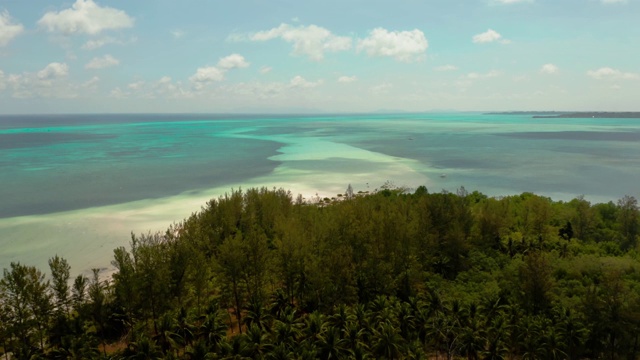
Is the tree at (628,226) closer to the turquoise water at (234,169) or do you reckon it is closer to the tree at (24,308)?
the turquoise water at (234,169)

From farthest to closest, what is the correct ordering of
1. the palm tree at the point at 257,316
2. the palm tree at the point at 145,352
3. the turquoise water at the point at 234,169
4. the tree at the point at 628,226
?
the turquoise water at the point at 234,169 → the tree at the point at 628,226 → the palm tree at the point at 257,316 → the palm tree at the point at 145,352

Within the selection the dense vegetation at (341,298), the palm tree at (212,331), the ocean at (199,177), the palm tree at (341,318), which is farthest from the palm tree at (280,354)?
the ocean at (199,177)

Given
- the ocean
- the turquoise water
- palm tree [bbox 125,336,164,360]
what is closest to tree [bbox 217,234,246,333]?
palm tree [bbox 125,336,164,360]

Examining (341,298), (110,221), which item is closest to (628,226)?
(341,298)

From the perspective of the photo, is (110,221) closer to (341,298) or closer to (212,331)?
(212,331)

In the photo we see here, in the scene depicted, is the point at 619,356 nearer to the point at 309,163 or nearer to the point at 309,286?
the point at 309,286

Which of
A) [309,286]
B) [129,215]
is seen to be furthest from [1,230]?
[309,286]

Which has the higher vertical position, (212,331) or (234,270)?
(234,270)

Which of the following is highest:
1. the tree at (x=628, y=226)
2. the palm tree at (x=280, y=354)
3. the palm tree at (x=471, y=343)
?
the tree at (x=628, y=226)

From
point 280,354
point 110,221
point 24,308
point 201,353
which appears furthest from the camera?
point 110,221
